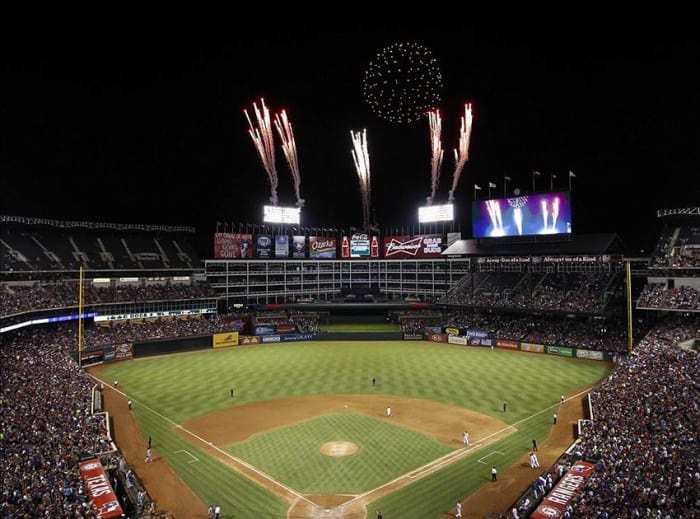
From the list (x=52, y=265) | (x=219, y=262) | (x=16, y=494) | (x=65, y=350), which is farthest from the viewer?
(x=219, y=262)

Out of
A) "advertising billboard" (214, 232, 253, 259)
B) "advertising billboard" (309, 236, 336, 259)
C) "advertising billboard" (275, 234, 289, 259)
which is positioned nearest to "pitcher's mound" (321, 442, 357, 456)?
"advertising billboard" (214, 232, 253, 259)

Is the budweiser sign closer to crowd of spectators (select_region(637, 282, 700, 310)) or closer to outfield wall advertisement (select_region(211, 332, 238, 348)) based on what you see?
outfield wall advertisement (select_region(211, 332, 238, 348))

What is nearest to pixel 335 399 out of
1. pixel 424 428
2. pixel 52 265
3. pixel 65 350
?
pixel 424 428

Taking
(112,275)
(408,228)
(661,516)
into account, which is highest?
(408,228)

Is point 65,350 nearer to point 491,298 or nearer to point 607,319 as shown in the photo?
point 491,298

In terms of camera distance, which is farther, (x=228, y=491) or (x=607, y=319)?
(x=607, y=319)

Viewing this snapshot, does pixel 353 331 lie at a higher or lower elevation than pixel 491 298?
lower

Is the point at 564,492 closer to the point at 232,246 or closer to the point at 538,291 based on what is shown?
the point at 538,291
